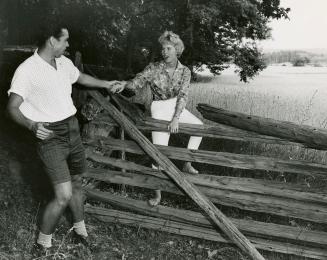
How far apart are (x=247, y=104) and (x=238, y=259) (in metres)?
5.69

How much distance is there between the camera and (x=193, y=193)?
14.4ft

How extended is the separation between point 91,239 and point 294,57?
1553cm

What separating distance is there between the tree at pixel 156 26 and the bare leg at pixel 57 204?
7602mm

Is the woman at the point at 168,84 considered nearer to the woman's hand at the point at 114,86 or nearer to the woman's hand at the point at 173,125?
the woman's hand at the point at 114,86

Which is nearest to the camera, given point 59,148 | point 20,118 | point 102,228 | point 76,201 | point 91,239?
point 20,118

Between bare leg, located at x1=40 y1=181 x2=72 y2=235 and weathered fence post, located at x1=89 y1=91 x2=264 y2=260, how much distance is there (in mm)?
964

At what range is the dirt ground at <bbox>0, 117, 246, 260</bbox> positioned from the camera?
13.9ft

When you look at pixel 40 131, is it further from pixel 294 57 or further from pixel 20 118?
pixel 294 57

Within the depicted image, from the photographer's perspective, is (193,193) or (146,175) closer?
(193,193)

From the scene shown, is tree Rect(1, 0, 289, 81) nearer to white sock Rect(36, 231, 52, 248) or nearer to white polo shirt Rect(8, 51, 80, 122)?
white polo shirt Rect(8, 51, 80, 122)

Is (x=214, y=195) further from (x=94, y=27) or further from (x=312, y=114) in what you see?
(x=94, y=27)

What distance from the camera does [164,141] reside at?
15.8 ft

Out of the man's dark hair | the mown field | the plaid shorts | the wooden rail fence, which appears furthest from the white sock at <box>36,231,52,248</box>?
the man's dark hair

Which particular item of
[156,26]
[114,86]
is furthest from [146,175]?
[156,26]
